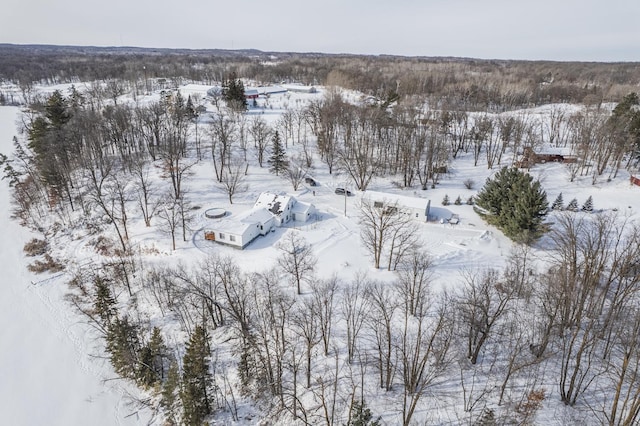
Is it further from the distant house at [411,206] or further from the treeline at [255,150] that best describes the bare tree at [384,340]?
the treeline at [255,150]

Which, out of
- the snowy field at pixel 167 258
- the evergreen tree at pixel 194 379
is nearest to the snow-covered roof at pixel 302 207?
the snowy field at pixel 167 258

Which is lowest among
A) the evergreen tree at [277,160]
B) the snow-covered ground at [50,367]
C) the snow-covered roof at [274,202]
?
the snow-covered ground at [50,367]

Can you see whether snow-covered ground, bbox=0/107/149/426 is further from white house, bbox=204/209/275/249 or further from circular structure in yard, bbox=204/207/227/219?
circular structure in yard, bbox=204/207/227/219

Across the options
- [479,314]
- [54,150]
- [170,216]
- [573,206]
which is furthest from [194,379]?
[573,206]

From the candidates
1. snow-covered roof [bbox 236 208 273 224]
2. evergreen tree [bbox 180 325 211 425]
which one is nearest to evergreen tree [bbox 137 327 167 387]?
evergreen tree [bbox 180 325 211 425]

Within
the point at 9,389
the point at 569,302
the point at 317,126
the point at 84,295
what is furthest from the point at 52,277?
the point at 317,126

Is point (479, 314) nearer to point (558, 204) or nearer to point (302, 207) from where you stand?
point (302, 207)
